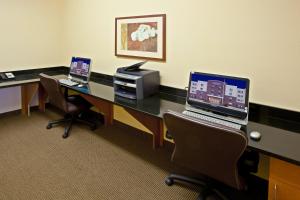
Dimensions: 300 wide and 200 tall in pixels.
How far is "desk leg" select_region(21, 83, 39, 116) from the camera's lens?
3686 millimetres

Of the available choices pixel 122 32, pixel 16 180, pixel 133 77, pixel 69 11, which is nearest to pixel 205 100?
pixel 133 77

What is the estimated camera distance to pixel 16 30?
141 inches

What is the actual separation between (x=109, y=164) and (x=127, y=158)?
0.71ft

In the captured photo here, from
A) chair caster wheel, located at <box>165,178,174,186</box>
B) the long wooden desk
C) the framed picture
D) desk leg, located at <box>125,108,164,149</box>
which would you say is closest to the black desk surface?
the long wooden desk

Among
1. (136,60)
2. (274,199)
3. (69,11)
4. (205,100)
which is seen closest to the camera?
(274,199)

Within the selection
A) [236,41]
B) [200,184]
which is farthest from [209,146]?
[236,41]

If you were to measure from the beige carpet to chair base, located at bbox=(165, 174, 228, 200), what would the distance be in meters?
0.07

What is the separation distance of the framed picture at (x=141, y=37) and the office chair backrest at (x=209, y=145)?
4.01 feet

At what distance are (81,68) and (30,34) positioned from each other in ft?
3.80

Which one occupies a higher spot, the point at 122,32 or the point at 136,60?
the point at 122,32

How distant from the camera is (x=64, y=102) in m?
3.00

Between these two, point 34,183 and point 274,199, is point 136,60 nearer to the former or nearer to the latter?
point 34,183

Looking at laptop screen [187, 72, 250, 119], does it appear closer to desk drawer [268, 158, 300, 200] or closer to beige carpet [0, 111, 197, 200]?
desk drawer [268, 158, 300, 200]

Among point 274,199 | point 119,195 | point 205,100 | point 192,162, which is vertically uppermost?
point 205,100
